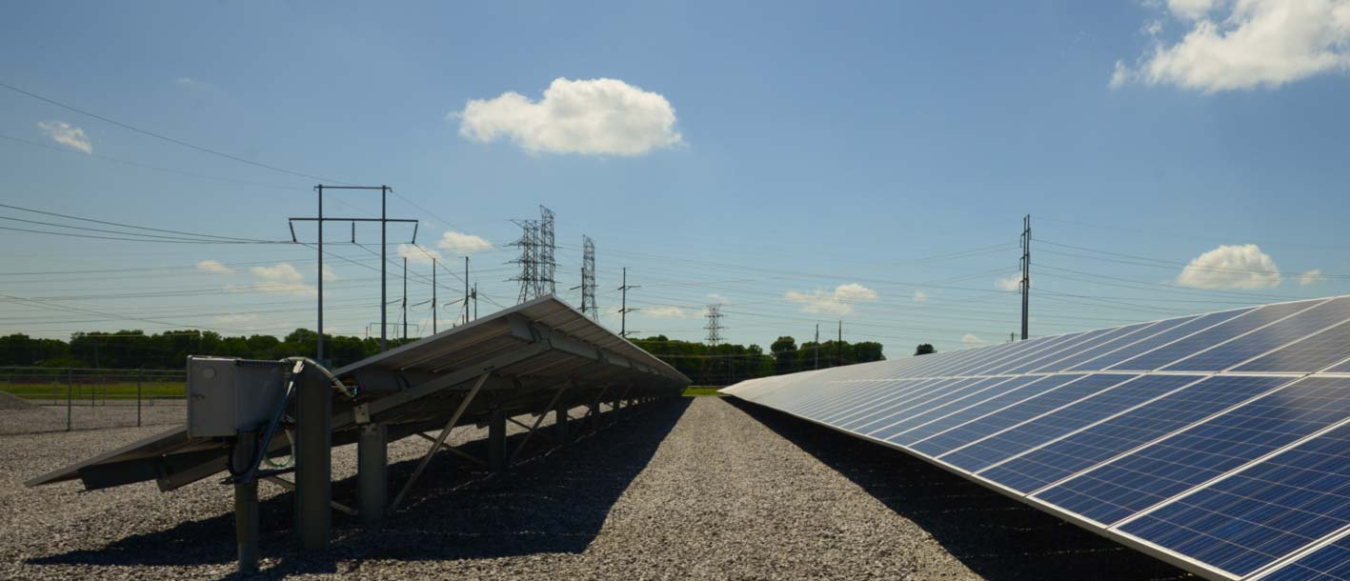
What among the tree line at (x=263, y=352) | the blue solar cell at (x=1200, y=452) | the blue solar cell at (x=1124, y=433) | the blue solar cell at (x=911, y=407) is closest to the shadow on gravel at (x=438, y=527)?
the blue solar cell at (x=911, y=407)

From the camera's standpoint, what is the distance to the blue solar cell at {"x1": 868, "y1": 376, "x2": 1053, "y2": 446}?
1277cm

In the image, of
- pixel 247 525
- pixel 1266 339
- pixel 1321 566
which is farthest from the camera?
pixel 1266 339

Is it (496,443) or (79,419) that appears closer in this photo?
(496,443)

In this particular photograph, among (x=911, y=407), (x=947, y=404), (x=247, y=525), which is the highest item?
(x=947, y=404)

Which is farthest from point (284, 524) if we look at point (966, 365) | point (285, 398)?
point (966, 365)

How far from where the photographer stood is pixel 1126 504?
678 cm

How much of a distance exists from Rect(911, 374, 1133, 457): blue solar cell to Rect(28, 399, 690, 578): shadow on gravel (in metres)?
4.88

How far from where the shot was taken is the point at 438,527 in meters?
11.7

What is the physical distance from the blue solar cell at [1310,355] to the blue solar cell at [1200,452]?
83cm

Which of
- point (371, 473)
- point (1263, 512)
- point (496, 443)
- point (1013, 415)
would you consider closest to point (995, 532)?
point (1013, 415)

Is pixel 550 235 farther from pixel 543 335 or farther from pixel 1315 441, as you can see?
pixel 1315 441

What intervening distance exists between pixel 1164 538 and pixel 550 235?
3103 inches

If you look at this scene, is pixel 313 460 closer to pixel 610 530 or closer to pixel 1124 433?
pixel 610 530

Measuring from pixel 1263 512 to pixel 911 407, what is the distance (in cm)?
1067
